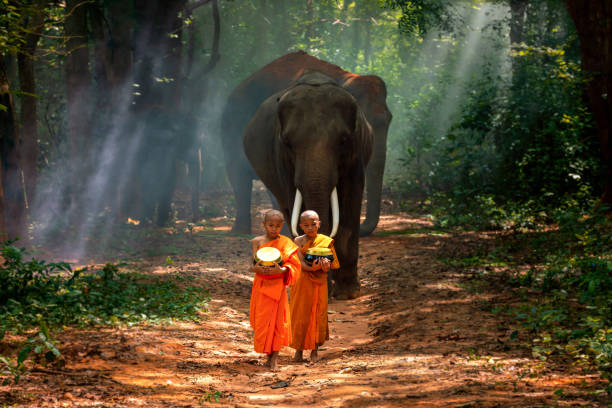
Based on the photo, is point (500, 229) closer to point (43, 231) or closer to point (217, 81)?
point (43, 231)

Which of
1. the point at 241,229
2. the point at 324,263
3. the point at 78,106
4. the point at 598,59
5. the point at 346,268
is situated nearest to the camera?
the point at 324,263

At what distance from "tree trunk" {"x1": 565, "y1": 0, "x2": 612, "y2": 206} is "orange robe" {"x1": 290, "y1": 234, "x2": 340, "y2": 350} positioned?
730 cm

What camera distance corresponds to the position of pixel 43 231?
1372 cm

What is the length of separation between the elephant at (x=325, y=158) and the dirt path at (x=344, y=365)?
35.3 inches

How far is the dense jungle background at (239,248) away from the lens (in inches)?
201

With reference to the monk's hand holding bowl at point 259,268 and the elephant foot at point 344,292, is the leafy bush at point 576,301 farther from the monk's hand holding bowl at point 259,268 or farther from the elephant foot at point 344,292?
the monk's hand holding bowl at point 259,268

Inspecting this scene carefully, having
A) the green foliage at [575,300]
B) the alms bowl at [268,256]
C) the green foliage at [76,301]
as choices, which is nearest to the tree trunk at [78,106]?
the green foliage at [76,301]

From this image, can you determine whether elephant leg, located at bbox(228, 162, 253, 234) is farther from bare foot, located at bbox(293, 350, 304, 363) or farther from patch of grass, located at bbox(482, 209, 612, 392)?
bare foot, located at bbox(293, 350, 304, 363)

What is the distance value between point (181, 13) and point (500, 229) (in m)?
8.95

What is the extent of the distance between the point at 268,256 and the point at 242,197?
9.90 meters

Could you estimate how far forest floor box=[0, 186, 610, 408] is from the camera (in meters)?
4.54

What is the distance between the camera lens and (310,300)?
6.58 m

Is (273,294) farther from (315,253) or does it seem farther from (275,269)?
(315,253)

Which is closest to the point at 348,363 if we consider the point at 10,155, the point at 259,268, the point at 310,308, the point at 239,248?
the point at 310,308
